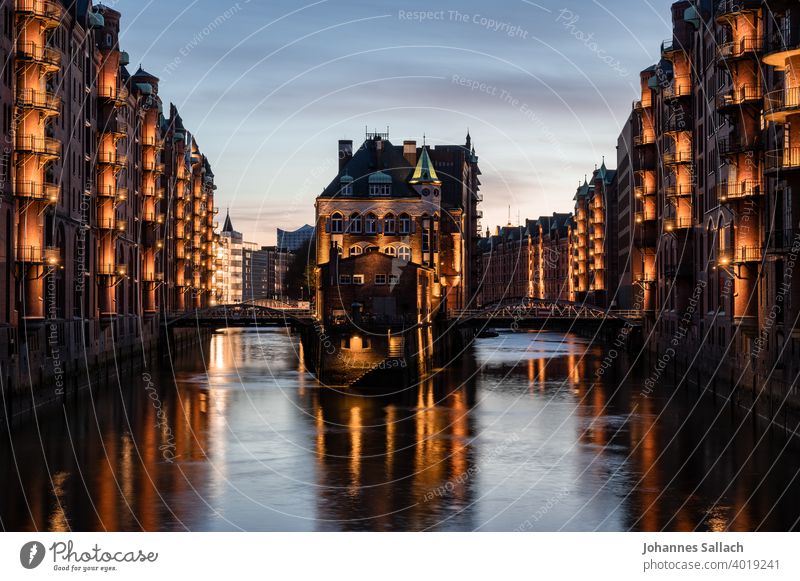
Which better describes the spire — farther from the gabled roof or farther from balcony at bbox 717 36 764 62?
balcony at bbox 717 36 764 62

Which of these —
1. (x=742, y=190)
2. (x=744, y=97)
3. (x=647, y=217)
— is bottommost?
(x=742, y=190)

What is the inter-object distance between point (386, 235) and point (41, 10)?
7540cm

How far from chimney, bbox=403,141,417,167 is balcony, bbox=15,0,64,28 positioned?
83.7m

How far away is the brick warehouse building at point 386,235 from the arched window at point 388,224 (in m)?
0.11

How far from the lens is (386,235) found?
5192 inches

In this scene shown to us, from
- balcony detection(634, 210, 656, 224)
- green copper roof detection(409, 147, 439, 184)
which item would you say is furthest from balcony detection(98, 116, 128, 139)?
green copper roof detection(409, 147, 439, 184)

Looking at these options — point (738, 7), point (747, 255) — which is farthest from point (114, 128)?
point (747, 255)

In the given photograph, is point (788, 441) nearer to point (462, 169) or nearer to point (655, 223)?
point (655, 223)

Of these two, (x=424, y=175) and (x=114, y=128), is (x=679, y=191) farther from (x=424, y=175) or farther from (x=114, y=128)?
(x=424, y=175)

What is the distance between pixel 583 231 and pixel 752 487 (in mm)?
146967

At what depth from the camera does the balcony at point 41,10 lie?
190 feet

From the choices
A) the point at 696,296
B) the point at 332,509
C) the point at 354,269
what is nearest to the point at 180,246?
the point at 354,269

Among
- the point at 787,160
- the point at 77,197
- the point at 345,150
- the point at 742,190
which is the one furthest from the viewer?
the point at 345,150

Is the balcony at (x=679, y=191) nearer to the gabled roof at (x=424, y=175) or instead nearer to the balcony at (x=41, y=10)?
the balcony at (x=41, y=10)
